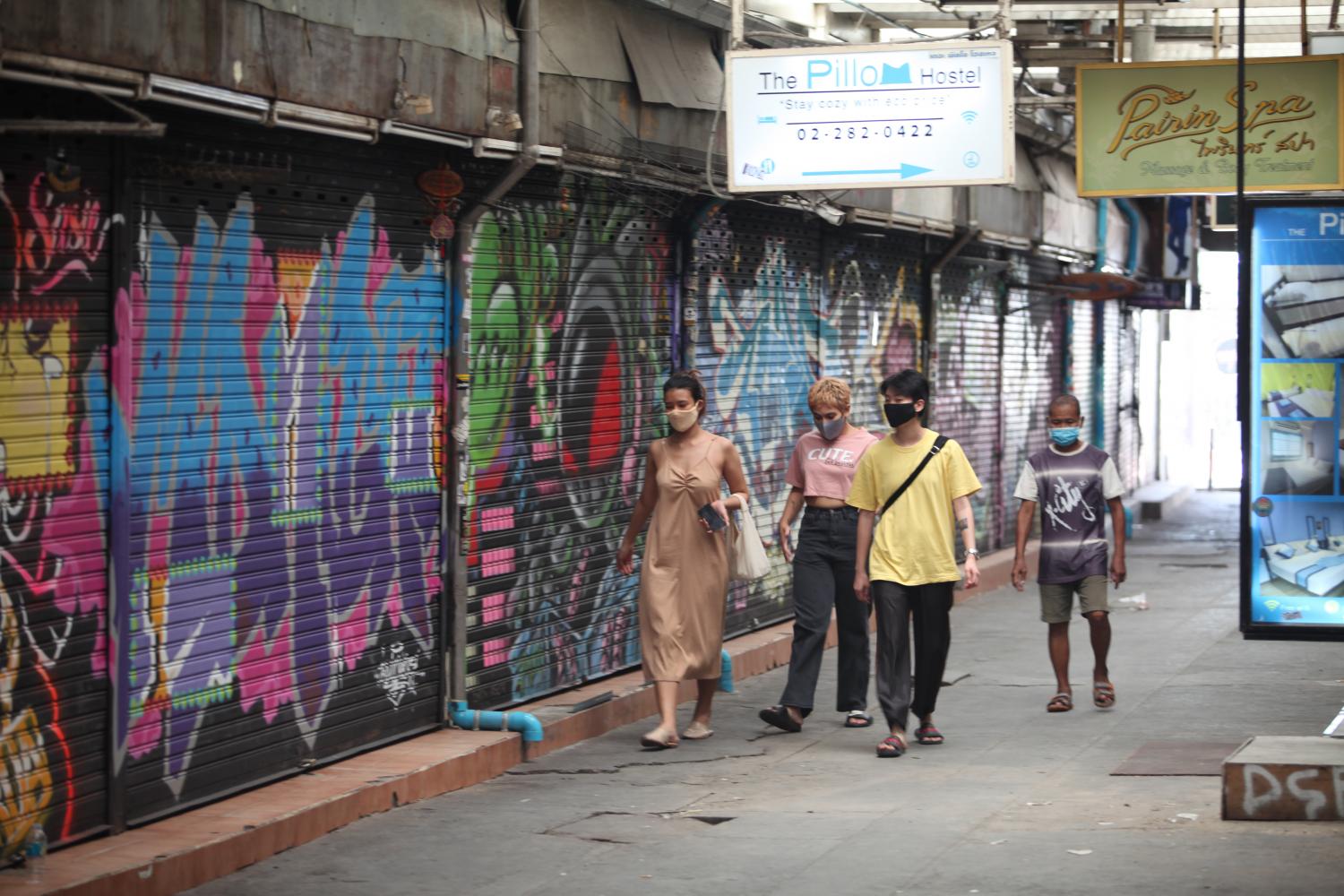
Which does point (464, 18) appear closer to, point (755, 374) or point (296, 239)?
point (296, 239)

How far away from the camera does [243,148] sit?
790cm

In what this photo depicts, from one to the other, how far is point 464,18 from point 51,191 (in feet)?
9.74

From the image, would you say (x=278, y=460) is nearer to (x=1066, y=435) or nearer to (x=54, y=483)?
(x=54, y=483)

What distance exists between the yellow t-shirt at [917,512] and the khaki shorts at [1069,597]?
135cm

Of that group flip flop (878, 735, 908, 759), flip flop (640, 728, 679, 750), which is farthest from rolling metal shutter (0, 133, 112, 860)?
flip flop (878, 735, 908, 759)

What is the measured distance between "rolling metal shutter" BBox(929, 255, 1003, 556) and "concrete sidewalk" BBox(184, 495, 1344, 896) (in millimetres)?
6212

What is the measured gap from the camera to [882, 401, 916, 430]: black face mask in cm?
977

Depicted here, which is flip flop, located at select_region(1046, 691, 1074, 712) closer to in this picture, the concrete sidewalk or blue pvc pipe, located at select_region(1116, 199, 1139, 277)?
the concrete sidewalk

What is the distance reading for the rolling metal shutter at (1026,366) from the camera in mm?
20625

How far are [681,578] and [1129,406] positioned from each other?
64.9ft

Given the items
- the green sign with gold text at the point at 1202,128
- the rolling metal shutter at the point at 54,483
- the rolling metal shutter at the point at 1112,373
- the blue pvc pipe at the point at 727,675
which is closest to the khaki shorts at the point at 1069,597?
the blue pvc pipe at the point at 727,675

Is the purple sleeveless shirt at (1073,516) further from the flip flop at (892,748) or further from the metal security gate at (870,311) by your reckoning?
the metal security gate at (870,311)

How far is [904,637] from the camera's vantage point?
9.77 m

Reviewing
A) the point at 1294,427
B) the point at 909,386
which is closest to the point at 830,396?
the point at 909,386
